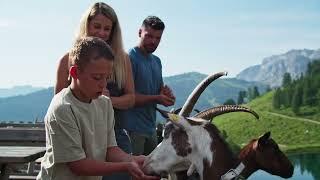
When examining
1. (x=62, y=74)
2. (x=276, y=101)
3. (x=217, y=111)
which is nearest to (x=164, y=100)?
(x=217, y=111)

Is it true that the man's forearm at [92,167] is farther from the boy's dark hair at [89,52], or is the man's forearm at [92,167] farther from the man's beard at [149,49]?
the man's beard at [149,49]

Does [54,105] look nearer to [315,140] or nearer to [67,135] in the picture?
[67,135]

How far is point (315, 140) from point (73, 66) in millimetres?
98855

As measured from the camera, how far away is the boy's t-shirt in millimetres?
3568

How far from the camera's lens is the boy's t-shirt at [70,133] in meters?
3.57

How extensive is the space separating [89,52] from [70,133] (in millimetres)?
541

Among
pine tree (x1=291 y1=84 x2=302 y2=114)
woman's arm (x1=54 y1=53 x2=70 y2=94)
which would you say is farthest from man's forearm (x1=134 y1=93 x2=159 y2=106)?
pine tree (x1=291 y1=84 x2=302 y2=114)

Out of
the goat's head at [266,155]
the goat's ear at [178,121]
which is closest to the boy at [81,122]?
the goat's ear at [178,121]

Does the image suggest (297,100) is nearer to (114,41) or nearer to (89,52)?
(114,41)

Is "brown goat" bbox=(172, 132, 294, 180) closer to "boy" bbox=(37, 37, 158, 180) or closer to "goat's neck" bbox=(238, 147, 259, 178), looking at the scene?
"goat's neck" bbox=(238, 147, 259, 178)

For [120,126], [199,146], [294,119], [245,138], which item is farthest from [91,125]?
[294,119]

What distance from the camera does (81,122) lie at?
3.64 meters

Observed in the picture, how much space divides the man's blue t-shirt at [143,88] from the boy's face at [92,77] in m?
2.41

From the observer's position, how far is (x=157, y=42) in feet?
21.4
